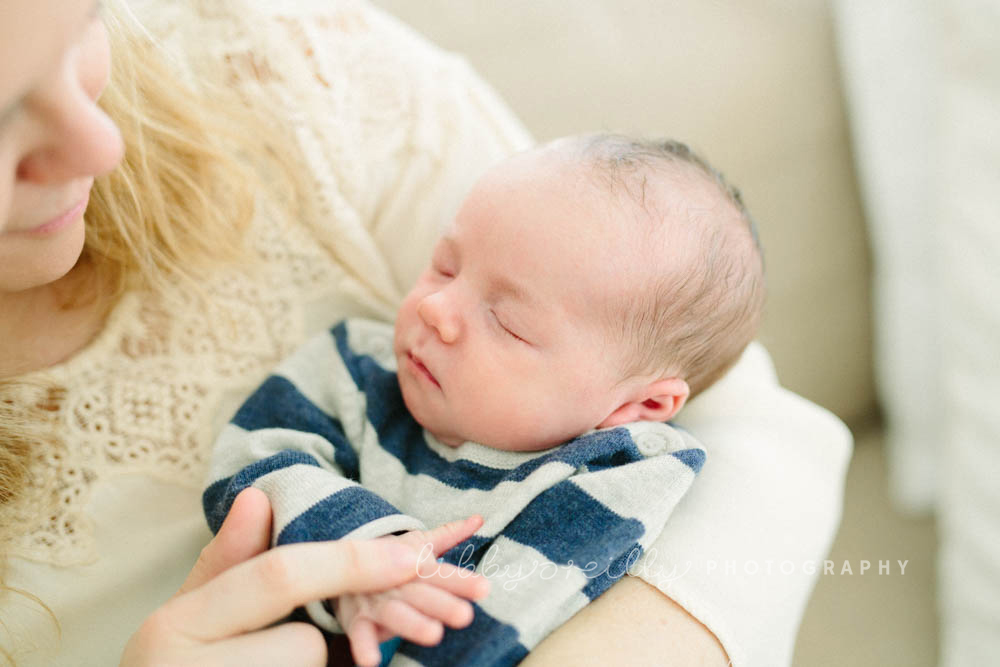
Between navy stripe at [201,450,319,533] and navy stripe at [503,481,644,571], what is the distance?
8.1 inches

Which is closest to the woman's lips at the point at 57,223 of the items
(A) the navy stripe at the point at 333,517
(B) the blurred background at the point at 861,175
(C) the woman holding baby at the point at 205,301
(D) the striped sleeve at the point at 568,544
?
(C) the woman holding baby at the point at 205,301

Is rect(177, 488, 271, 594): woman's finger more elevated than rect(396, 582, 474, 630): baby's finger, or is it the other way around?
rect(396, 582, 474, 630): baby's finger

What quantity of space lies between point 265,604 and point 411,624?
0.11 m

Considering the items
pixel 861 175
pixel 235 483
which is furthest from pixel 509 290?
pixel 861 175

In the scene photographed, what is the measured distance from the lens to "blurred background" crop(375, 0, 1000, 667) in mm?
1173

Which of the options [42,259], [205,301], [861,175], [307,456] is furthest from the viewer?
[861,175]

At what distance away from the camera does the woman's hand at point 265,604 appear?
571 mm

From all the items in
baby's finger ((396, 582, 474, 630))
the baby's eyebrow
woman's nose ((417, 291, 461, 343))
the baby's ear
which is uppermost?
the baby's eyebrow

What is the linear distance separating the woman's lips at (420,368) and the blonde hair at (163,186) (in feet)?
0.77

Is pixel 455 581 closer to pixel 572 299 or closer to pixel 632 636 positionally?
pixel 632 636

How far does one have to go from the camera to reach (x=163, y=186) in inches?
34.7

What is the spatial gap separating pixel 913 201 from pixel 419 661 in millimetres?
1086

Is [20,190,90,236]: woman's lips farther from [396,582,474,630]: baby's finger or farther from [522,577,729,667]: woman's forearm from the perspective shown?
[522,577,729,667]: woman's forearm

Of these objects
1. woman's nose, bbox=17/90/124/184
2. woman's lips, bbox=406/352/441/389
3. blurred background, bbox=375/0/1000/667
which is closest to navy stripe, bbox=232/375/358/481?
woman's lips, bbox=406/352/441/389
